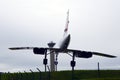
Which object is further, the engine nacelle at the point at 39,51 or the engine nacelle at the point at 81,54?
the engine nacelle at the point at 81,54

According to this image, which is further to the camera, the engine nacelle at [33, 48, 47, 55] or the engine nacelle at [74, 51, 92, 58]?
the engine nacelle at [74, 51, 92, 58]

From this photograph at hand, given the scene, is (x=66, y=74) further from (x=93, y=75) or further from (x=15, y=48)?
(x=15, y=48)

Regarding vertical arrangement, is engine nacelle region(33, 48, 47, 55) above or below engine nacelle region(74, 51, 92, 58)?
above

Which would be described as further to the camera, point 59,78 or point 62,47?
point 62,47

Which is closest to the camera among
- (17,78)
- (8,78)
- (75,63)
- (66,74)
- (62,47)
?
(17,78)

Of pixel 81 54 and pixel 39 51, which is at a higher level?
pixel 39 51

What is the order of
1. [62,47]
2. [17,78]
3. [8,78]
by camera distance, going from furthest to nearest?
[62,47] < [8,78] < [17,78]

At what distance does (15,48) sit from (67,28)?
11.7m

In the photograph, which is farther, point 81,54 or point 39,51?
point 81,54

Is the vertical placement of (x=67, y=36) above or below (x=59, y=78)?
above

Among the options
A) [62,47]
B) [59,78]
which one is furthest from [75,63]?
[62,47]

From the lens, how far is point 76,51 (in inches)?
3329

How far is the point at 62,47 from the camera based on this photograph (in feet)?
287

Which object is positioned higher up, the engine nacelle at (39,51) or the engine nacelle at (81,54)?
the engine nacelle at (39,51)
